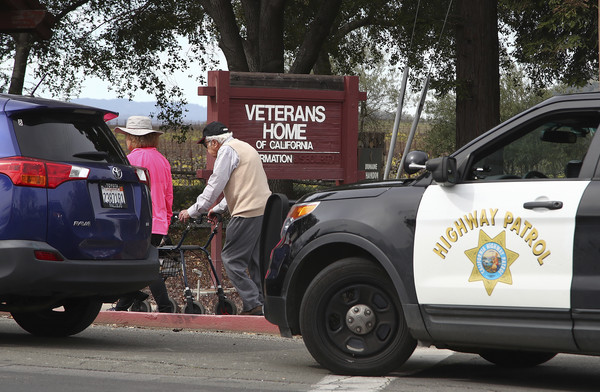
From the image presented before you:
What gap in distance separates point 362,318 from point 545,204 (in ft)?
4.67

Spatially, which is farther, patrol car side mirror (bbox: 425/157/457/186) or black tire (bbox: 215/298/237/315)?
black tire (bbox: 215/298/237/315)

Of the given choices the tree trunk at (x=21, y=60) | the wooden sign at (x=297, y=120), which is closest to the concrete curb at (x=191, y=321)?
the wooden sign at (x=297, y=120)

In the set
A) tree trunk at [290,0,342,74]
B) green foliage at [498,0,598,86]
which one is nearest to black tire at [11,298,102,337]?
green foliage at [498,0,598,86]

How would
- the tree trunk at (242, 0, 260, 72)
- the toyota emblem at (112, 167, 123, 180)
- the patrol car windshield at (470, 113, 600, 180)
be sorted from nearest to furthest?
the patrol car windshield at (470, 113, 600, 180) → the toyota emblem at (112, 167, 123, 180) → the tree trunk at (242, 0, 260, 72)

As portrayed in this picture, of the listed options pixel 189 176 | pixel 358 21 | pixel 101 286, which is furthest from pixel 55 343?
pixel 189 176

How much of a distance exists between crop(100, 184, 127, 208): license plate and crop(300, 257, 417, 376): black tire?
189 centimetres

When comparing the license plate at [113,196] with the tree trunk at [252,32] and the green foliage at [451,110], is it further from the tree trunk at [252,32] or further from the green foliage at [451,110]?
the green foliage at [451,110]

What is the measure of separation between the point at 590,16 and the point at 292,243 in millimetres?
8070

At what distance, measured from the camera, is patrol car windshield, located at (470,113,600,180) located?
20.8ft

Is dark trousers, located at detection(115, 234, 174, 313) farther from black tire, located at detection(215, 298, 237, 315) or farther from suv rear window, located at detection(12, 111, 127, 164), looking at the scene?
suv rear window, located at detection(12, 111, 127, 164)

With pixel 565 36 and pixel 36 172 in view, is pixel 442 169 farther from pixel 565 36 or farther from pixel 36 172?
pixel 565 36

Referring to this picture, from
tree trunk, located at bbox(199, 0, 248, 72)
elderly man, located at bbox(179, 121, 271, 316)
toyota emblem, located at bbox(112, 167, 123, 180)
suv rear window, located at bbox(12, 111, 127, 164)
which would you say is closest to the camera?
suv rear window, located at bbox(12, 111, 127, 164)

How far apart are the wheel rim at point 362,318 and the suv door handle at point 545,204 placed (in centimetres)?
113

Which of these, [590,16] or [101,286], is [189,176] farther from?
[101,286]
